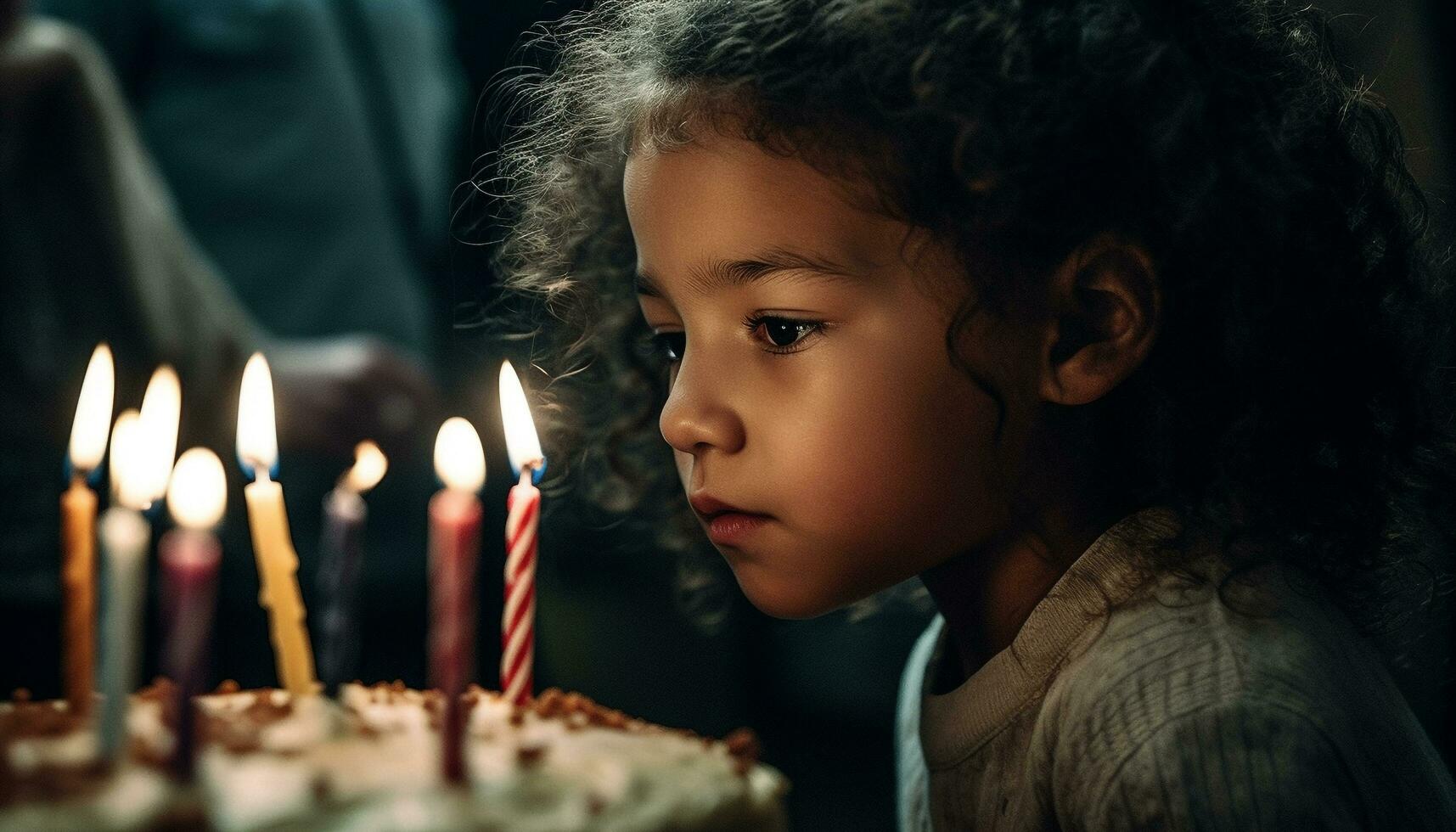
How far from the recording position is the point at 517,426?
819 mm

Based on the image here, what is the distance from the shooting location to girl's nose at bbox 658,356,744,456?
3.22 feet

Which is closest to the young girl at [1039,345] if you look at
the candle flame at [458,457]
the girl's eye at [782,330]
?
the girl's eye at [782,330]

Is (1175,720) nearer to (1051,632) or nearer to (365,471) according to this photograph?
(1051,632)

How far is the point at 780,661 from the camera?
2588mm

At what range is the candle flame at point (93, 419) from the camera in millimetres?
686

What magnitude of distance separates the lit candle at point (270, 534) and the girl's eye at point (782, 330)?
381 millimetres

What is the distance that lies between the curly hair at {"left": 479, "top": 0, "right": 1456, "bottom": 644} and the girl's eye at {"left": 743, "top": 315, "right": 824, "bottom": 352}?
4.5 inches

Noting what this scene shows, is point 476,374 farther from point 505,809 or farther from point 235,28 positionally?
point 505,809

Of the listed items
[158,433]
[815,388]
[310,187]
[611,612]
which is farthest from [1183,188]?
[611,612]

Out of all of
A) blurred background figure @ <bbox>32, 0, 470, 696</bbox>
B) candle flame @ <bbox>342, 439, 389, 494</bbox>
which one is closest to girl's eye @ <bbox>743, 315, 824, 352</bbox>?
candle flame @ <bbox>342, 439, 389, 494</bbox>

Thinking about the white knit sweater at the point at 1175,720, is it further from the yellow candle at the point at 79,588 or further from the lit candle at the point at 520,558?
the yellow candle at the point at 79,588

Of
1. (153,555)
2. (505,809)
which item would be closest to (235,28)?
(153,555)

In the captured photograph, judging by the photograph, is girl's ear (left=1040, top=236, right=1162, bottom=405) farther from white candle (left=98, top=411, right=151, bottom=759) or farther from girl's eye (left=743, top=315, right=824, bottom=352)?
white candle (left=98, top=411, right=151, bottom=759)

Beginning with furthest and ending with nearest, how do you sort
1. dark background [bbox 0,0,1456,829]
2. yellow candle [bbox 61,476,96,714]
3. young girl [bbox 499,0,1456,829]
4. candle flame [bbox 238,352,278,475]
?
1. dark background [bbox 0,0,1456,829]
2. young girl [bbox 499,0,1456,829]
3. candle flame [bbox 238,352,278,475]
4. yellow candle [bbox 61,476,96,714]
